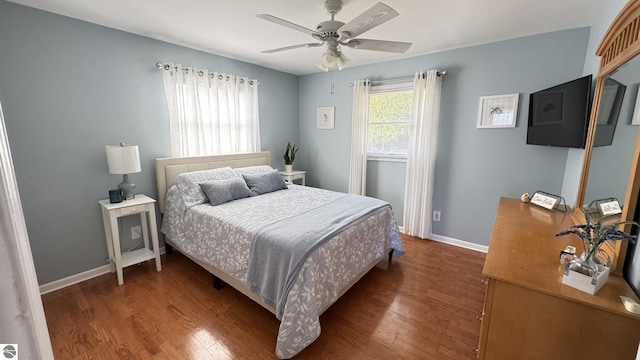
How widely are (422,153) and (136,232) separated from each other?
3.51 m

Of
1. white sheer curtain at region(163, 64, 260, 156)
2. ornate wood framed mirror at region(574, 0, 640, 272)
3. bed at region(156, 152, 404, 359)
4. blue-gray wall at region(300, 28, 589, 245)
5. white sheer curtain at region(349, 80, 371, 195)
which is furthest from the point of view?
white sheer curtain at region(349, 80, 371, 195)

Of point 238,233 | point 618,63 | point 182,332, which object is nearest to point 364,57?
point 618,63

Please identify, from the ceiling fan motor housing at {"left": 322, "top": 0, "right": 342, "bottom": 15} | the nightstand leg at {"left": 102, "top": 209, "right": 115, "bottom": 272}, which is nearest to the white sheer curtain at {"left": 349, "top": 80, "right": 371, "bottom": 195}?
the ceiling fan motor housing at {"left": 322, "top": 0, "right": 342, "bottom": 15}

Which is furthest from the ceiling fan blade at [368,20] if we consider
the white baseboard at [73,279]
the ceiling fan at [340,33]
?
the white baseboard at [73,279]

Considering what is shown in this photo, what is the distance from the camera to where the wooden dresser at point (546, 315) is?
3.30 feet

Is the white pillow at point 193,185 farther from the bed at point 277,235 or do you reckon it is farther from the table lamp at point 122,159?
the table lamp at point 122,159

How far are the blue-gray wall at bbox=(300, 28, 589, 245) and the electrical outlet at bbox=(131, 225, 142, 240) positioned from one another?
10.1 feet

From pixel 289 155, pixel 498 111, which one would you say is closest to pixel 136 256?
pixel 289 155

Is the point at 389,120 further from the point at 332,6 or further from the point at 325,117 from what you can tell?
the point at 332,6

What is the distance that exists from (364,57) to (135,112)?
280 cm

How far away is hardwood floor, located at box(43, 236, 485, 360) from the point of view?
175 cm

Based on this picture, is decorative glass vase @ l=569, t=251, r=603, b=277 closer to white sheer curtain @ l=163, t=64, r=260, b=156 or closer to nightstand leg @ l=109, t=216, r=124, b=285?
nightstand leg @ l=109, t=216, r=124, b=285

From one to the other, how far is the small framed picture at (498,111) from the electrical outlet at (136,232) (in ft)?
13.2

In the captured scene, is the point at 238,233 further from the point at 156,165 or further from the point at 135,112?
the point at 135,112
